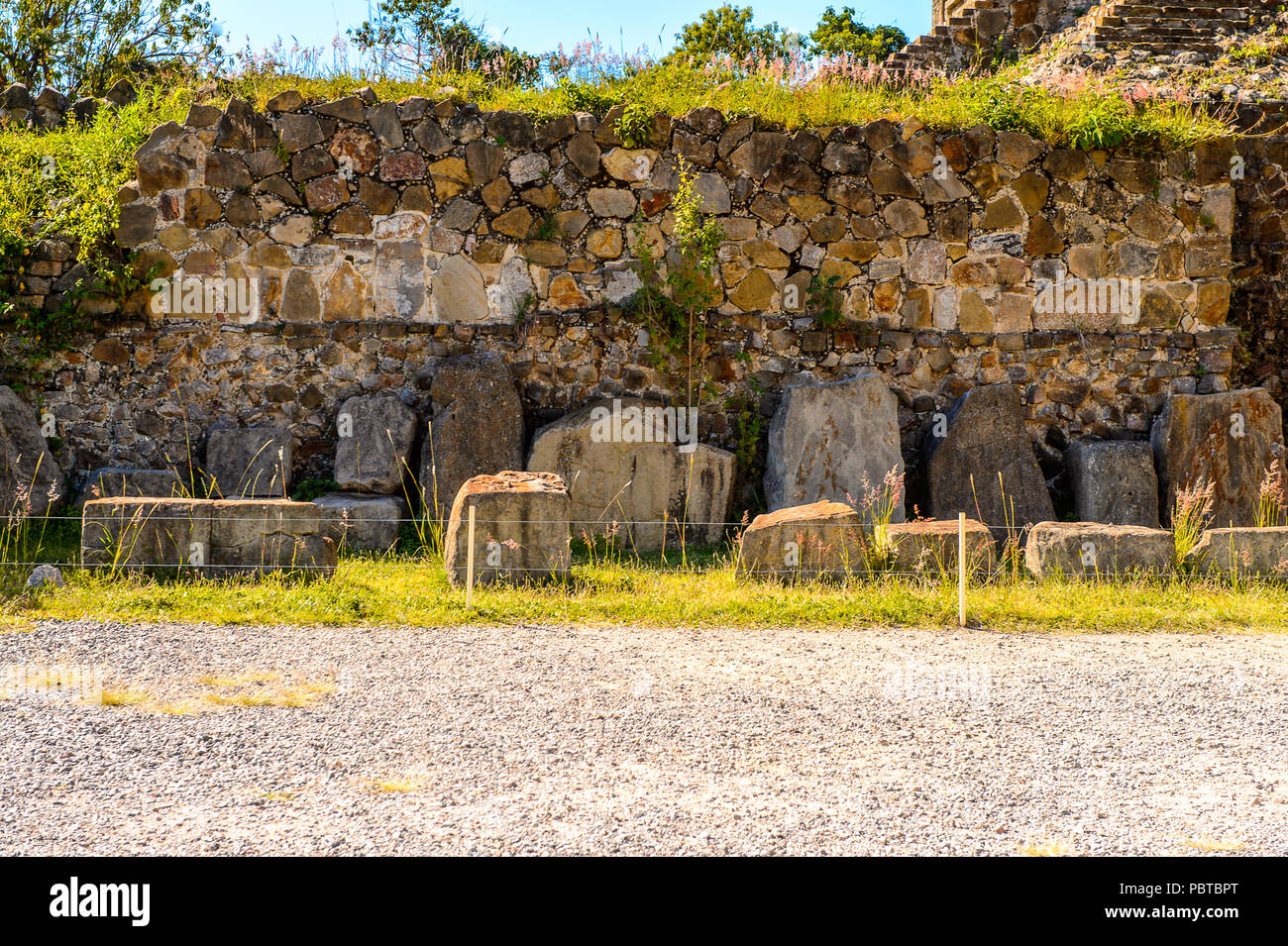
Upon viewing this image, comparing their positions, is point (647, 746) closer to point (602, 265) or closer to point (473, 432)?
point (473, 432)

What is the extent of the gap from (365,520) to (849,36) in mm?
21932

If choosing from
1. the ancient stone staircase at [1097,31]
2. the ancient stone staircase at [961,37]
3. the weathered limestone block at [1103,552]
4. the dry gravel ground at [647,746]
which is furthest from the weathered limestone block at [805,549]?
the ancient stone staircase at [961,37]

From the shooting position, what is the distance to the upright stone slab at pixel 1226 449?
29.4 ft

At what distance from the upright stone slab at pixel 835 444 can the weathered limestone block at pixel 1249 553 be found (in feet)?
7.43

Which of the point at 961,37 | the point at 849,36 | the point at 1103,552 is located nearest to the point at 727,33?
the point at 849,36

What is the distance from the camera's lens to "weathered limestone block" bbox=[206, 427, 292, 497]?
8883mm

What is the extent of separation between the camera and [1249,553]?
7367 millimetres

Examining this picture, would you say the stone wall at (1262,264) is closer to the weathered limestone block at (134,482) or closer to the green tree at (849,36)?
the weathered limestone block at (134,482)

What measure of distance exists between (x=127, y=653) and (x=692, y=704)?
2788 millimetres

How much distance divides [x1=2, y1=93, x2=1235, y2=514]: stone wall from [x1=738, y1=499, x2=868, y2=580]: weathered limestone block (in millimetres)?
2475

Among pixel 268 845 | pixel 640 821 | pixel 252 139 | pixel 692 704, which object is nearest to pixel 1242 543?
pixel 692 704

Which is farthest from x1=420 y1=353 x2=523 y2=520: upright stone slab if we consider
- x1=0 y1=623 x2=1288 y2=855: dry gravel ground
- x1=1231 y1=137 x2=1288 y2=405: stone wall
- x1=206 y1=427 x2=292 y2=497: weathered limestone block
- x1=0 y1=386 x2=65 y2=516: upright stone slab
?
x1=1231 y1=137 x2=1288 y2=405: stone wall

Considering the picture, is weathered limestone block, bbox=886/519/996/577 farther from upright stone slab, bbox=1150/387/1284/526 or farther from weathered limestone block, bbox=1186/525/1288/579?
upright stone slab, bbox=1150/387/1284/526

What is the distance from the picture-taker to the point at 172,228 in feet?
30.4
